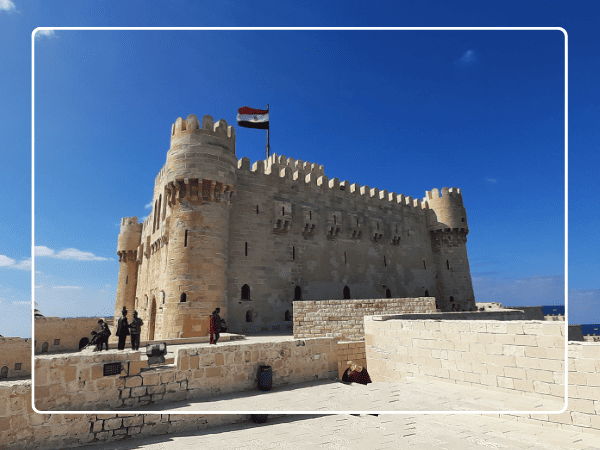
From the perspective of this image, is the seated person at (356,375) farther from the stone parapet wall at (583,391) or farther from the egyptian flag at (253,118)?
the egyptian flag at (253,118)

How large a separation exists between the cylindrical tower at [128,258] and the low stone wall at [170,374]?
72.4 ft

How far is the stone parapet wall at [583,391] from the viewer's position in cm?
528

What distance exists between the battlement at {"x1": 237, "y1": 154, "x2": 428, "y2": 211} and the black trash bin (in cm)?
1409

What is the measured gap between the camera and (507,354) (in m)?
6.57

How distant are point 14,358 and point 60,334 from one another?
2.54 meters

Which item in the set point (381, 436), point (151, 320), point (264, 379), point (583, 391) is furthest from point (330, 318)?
point (151, 320)

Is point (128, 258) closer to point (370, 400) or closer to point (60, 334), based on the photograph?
point (60, 334)

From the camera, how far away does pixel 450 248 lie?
96.9 feet

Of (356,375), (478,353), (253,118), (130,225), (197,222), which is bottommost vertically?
(356,375)

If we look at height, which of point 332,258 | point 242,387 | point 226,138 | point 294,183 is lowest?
point 242,387

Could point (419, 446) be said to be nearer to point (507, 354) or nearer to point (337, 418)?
point (337, 418)

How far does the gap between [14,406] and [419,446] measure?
6.18 metres

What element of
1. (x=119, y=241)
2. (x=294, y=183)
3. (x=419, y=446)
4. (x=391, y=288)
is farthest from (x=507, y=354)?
(x=119, y=241)

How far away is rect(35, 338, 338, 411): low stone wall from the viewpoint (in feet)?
19.8
